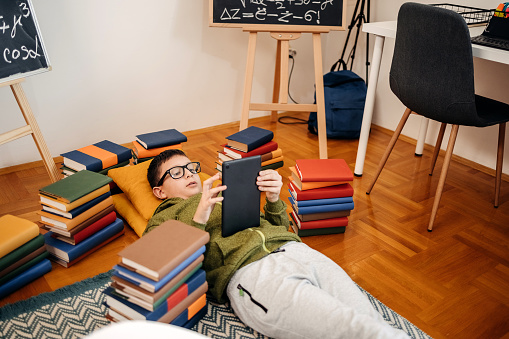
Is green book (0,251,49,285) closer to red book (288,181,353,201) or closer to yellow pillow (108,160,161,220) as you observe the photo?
yellow pillow (108,160,161,220)

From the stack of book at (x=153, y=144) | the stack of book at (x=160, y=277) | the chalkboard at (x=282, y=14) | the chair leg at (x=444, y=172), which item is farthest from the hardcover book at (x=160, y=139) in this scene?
the chair leg at (x=444, y=172)

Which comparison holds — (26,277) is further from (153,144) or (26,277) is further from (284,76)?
(284,76)

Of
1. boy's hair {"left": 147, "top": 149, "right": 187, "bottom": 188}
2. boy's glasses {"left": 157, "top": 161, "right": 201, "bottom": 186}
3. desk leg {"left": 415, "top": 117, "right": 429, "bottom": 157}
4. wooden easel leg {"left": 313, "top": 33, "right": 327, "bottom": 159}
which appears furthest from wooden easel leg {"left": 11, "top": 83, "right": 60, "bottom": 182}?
desk leg {"left": 415, "top": 117, "right": 429, "bottom": 157}

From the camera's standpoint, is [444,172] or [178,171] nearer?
[178,171]

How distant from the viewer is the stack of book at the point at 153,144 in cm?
236

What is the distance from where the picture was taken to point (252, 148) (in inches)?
93.9

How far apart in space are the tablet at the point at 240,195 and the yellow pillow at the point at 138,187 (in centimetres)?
58

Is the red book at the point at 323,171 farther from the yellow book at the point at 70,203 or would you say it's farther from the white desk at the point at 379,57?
the yellow book at the point at 70,203

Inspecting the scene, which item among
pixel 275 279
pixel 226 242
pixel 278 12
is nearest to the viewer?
pixel 275 279

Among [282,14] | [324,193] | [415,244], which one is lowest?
[415,244]

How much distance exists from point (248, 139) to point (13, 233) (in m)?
1.18

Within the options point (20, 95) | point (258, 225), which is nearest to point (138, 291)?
point (258, 225)

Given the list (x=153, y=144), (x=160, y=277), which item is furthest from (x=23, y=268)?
(x=153, y=144)

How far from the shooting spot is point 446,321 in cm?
160
